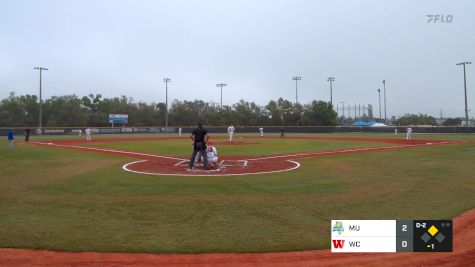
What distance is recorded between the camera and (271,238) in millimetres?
6484

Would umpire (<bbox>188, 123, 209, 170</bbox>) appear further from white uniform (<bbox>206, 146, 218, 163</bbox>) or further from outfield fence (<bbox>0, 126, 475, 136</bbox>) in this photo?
outfield fence (<bbox>0, 126, 475, 136</bbox>)

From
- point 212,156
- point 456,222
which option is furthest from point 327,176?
point 456,222

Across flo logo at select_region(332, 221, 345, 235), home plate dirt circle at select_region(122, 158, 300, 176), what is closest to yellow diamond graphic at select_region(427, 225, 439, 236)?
flo logo at select_region(332, 221, 345, 235)

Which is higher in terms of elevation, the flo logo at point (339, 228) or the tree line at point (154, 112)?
→ the tree line at point (154, 112)

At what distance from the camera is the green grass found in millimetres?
6395

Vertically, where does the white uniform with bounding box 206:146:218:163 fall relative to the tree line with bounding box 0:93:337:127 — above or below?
below

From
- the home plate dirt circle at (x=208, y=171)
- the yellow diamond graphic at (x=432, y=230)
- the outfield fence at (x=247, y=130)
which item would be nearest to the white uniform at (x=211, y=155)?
the home plate dirt circle at (x=208, y=171)

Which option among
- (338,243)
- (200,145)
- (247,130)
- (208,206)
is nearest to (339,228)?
(338,243)

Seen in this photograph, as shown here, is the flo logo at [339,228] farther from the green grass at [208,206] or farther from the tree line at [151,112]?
the tree line at [151,112]

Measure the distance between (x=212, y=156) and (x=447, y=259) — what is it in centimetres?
1123
